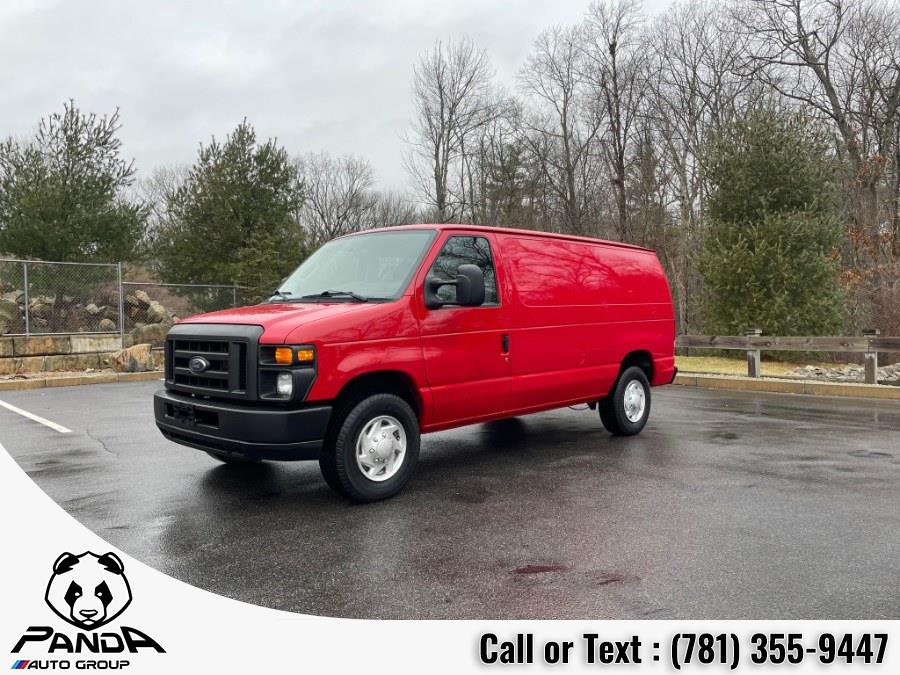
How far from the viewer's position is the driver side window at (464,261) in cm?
618

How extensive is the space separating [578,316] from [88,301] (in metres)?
14.7

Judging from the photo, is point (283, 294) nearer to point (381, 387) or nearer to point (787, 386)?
point (381, 387)

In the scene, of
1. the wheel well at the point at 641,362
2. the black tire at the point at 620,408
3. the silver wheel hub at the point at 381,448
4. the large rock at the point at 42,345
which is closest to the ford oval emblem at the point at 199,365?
the silver wheel hub at the point at 381,448

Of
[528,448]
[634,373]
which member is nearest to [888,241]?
[634,373]

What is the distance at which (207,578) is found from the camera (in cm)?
399

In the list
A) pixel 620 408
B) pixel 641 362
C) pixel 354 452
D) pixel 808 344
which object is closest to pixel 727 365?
pixel 808 344

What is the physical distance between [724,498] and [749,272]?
14490mm

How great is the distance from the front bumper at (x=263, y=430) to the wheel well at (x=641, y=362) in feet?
14.3

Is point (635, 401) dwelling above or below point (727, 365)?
above

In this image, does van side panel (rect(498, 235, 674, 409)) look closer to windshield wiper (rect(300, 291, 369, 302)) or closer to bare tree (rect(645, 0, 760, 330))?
windshield wiper (rect(300, 291, 369, 302))

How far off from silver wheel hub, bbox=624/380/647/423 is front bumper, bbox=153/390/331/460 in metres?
4.34

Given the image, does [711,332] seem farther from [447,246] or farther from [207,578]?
[207,578]

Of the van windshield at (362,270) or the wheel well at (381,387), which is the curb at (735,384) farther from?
the wheel well at (381,387)

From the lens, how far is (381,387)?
579 cm
